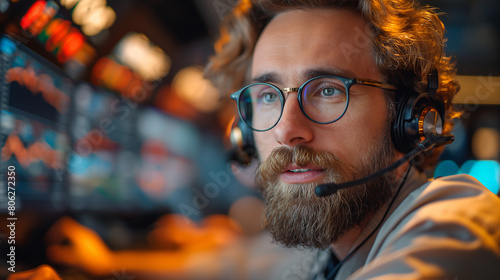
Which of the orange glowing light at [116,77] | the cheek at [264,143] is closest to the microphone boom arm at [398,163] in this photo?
the cheek at [264,143]

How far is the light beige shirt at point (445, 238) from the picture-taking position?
57cm

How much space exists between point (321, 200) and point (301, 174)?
8cm

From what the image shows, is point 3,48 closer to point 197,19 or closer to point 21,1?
point 21,1

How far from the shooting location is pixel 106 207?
302 cm

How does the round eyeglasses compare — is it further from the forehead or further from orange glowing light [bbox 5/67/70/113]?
orange glowing light [bbox 5/67/70/113]

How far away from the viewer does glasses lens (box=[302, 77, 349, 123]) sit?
0.92 metres

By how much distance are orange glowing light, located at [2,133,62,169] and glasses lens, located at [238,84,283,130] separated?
0.85 m

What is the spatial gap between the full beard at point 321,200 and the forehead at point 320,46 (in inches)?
8.2

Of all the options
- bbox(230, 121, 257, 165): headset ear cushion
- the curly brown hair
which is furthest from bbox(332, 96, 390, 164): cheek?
bbox(230, 121, 257, 165): headset ear cushion

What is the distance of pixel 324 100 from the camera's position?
93 cm

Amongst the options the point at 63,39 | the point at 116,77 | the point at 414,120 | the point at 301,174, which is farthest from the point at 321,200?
the point at 116,77

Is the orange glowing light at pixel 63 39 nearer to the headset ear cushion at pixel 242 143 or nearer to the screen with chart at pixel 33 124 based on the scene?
the screen with chart at pixel 33 124

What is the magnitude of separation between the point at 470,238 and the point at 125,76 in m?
3.07

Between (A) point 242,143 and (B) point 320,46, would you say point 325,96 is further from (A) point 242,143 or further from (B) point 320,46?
(A) point 242,143
